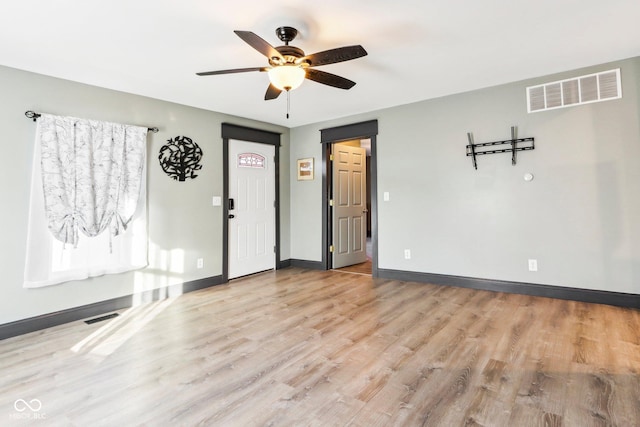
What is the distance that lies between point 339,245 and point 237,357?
324 centimetres

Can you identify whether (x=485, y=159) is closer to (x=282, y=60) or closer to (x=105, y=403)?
(x=282, y=60)

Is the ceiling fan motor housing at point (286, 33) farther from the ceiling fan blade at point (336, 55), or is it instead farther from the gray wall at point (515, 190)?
the gray wall at point (515, 190)

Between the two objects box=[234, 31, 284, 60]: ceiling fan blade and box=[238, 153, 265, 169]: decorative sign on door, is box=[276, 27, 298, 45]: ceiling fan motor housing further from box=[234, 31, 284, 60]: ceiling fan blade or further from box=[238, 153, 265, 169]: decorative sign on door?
box=[238, 153, 265, 169]: decorative sign on door

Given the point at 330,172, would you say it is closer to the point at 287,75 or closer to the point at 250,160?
the point at 250,160

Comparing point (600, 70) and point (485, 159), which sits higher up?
point (600, 70)

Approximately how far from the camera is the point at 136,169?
11.9 ft

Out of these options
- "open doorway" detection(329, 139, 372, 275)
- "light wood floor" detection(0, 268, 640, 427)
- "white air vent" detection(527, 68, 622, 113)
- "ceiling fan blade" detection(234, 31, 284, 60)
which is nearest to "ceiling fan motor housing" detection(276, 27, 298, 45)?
"ceiling fan blade" detection(234, 31, 284, 60)

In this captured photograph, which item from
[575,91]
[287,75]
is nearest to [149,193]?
[287,75]

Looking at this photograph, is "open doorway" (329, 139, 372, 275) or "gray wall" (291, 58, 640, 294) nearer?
"gray wall" (291, 58, 640, 294)

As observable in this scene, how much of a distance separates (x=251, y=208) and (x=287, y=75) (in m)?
2.89

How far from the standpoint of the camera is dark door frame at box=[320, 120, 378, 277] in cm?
472

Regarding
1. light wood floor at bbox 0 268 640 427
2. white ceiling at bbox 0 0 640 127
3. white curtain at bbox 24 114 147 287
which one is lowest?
light wood floor at bbox 0 268 640 427

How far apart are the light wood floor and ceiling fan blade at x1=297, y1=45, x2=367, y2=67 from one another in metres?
2.10

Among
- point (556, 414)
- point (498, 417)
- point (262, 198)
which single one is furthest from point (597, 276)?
point (262, 198)
